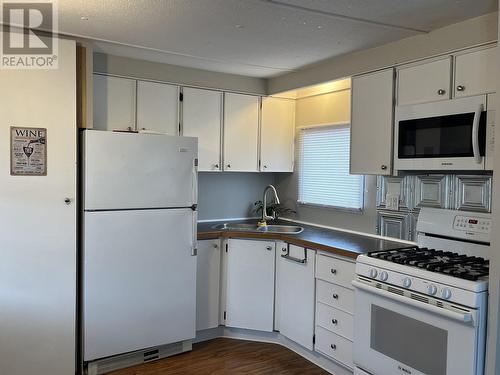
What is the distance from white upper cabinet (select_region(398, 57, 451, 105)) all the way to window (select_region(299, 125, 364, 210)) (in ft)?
2.88

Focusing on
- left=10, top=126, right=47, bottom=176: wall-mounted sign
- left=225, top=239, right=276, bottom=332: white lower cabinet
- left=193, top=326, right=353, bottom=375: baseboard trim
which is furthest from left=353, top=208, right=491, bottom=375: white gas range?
left=10, top=126, right=47, bottom=176: wall-mounted sign

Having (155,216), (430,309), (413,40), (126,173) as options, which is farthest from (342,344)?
(413,40)

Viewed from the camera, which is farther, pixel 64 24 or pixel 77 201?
pixel 77 201

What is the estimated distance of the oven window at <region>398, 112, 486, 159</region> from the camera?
2.33 meters

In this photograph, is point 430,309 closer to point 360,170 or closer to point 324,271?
point 324,271

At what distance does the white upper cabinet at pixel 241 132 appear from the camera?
12.6ft

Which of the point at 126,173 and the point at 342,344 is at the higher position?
the point at 126,173

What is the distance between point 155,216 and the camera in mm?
3043

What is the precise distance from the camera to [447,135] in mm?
2449

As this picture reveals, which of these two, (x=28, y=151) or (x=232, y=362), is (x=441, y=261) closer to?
(x=232, y=362)

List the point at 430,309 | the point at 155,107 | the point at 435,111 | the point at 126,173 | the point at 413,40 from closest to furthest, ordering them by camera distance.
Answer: the point at 430,309
the point at 435,111
the point at 413,40
the point at 126,173
the point at 155,107

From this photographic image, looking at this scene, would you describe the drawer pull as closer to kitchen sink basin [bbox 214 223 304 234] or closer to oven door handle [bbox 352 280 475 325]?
kitchen sink basin [bbox 214 223 304 234]

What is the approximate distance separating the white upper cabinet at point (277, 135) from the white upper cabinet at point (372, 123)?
1.09 meters

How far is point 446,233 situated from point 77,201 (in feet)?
7.80
